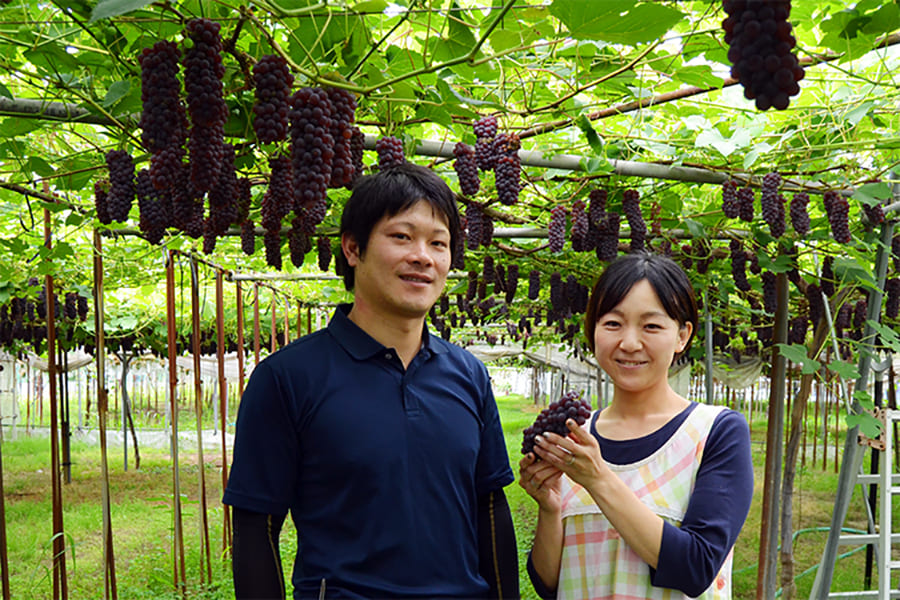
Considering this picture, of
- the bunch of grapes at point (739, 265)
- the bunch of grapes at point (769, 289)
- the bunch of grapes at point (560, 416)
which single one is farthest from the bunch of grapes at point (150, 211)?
the bunch of grapes at point (769, 289)

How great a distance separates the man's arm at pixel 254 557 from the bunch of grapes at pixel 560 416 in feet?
1.74

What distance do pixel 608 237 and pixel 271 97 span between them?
2453 millimetres

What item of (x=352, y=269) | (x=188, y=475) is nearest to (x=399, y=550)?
(x=352, y=269)

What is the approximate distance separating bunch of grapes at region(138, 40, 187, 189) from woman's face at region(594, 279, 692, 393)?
0.96 metres

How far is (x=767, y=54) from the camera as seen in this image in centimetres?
72

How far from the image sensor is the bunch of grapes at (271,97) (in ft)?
4.61

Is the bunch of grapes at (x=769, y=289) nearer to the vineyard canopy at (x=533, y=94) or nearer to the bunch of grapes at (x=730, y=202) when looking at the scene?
the vineyard canopy at (x=533, y=94)

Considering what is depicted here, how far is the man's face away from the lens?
4.98ft

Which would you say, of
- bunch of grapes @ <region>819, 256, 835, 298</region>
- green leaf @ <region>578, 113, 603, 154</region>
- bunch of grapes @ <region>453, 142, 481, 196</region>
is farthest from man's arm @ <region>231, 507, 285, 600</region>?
bunch of grapes @ <region>819, 256, 835, 298</region>

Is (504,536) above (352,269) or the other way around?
the other way around

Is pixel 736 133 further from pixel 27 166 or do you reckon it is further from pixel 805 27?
pixel 27 166

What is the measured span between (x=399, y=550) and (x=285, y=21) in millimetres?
1201

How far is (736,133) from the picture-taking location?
2.83m

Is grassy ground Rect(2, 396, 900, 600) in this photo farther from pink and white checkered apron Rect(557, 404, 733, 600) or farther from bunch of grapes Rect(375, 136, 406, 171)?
pink and white checkered apron Rect(557, 404, 733, 600)
